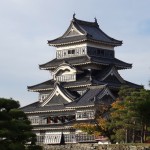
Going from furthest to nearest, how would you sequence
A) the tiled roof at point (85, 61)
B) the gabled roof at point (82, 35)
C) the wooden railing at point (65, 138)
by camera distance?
the gabled roof at point (82, 35) < the tiled roof at point (85, 61) < the wooden railing at point (65, 138)

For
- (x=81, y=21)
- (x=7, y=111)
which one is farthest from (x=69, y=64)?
(x=7, y=111)

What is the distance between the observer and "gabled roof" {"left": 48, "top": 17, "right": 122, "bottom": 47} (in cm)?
5591

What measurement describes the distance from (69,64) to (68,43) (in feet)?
8.99

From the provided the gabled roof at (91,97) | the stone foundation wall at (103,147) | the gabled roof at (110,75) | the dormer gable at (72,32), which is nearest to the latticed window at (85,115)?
the gabled roof at (91,97)

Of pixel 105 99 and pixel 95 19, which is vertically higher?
pixel 95 19

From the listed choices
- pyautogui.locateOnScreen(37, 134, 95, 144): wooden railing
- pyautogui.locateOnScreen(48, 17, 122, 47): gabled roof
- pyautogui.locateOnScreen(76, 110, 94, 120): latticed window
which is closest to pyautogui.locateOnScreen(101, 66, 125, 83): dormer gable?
pyautogui.locateOnScreen(48, 17, 122, 47): gabled roof

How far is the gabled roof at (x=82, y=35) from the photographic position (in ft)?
183

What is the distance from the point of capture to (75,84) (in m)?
54.0

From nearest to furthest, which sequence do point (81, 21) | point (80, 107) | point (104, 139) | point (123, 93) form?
point (123, 93) < point (104, 139) < point (80, 107) < point (81, 21)

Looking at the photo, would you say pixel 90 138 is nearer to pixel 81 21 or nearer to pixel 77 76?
pixel 77 76

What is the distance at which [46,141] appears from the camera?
52562 mm

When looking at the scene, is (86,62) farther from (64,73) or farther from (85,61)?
(64,73)

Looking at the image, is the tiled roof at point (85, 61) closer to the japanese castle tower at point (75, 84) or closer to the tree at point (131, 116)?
the japanese castle tower at point (75, 84)

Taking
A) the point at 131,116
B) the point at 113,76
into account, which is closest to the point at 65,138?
the point at 113,76
